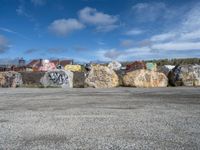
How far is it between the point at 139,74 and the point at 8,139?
67.7ft

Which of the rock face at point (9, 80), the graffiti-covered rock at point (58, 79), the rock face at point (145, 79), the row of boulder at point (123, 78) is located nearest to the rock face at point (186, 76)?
the row of boulder at point (123, 78)

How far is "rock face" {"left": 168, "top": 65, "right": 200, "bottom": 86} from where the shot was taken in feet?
85.5

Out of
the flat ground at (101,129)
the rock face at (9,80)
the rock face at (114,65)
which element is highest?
the rock face at (114,65)

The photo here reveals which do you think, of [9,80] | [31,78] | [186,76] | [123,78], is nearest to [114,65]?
[31,78]

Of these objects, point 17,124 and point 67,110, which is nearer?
point 17,124

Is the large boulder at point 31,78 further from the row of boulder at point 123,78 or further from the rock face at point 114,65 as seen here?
the rock face at point 114,65

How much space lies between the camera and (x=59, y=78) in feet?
89.8

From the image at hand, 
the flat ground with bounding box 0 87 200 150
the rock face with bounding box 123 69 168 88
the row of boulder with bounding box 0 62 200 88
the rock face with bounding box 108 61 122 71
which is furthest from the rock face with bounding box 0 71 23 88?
the rock face with bounding box 108 61 122 71

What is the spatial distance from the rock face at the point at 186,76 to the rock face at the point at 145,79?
78cm

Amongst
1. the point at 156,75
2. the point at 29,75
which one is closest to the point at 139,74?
the point at 156,75

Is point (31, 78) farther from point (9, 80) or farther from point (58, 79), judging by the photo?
point (58, 79)

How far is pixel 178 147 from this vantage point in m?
5.77

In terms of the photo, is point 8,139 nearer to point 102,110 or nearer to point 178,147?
point 178,147

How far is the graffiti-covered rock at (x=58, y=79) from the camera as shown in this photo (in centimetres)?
2716
